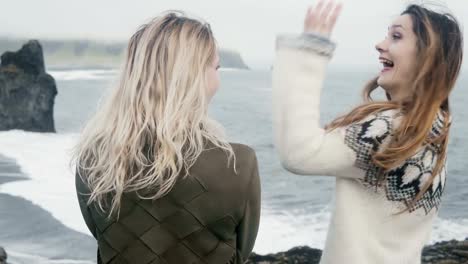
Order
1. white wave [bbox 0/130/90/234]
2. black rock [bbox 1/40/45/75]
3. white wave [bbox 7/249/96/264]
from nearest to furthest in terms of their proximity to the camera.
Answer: white wave [bbox 7/249/96/264] < white wave [bbox 0/130/90/234] < black rock [bbox 1/40/45/75]

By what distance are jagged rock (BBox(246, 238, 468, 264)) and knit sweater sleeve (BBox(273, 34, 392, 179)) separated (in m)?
5.95

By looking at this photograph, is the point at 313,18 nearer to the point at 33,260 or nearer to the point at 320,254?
the point at 320,254

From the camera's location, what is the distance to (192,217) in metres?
1.71

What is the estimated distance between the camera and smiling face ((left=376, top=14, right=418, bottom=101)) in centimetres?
161

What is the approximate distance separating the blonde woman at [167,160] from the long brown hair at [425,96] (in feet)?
1.12

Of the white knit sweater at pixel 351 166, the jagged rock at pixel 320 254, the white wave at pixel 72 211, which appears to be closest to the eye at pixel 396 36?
the white knit sweater at pixel 351 166

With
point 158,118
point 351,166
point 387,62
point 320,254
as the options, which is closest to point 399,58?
point 387,62

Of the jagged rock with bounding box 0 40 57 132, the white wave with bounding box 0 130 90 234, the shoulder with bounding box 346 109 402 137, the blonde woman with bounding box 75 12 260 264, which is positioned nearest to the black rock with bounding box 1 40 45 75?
the jagged rock with bounding box 0 40 57 132

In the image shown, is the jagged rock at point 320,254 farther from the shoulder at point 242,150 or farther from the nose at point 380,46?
the nose at point 380,46

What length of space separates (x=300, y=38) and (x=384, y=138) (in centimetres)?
31

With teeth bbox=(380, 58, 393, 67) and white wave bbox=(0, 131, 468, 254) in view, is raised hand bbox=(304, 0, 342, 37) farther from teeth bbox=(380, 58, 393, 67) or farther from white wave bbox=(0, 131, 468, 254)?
white wave bbox=(0, 131, 468, 254)

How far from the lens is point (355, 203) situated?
1.66 metres

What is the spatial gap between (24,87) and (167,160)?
127 ft

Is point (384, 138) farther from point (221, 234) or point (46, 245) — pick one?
point (46, 245)
